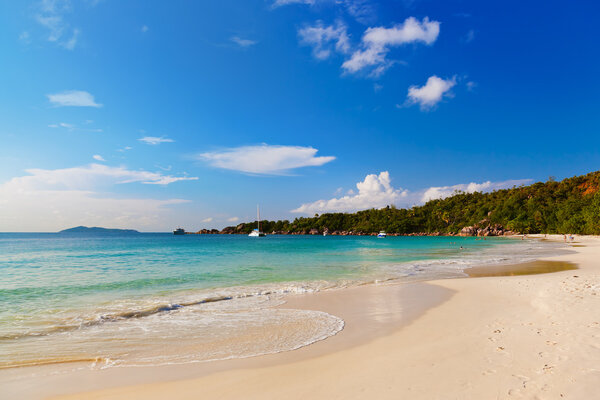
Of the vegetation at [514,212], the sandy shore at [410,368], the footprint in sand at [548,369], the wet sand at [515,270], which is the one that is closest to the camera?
the sandy shore at [410,368]

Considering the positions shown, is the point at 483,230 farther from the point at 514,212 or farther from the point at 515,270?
the point at 515,270

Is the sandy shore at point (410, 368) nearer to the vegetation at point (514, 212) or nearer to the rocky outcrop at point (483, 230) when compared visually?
the vegetation at point (514, 212)

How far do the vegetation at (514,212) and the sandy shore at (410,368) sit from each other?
86367 mm

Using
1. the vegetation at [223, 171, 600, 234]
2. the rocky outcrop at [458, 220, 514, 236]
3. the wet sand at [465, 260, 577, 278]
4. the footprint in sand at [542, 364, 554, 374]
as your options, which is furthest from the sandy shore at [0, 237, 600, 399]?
the rocky outcrop at [458, 220, 514, 236]

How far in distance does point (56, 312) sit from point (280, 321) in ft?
26.1

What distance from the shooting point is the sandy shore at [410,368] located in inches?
177

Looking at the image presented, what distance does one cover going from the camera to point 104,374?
5656 mm

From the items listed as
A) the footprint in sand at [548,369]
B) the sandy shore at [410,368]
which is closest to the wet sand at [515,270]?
the sandy shore at [410,368]

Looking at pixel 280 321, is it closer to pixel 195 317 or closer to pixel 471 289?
pixel 195 317

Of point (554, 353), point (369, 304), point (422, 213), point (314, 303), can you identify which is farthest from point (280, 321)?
point (422, 213)

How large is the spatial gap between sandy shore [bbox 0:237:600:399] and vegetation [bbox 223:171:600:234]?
8637 cm

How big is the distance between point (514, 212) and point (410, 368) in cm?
14192

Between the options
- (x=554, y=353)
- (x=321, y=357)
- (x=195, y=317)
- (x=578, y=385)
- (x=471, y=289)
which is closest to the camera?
(x=578, y=385)

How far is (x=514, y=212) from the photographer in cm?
12162
